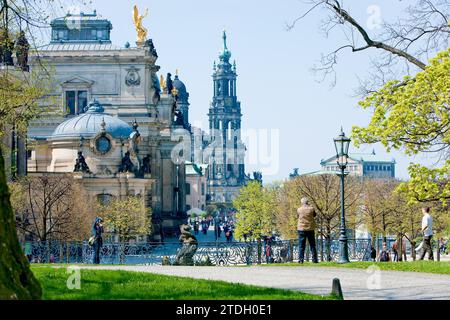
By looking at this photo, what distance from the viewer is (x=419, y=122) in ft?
88.5

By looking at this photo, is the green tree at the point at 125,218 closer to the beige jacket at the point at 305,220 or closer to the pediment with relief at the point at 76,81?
the pediment with relief at the point at 76,81

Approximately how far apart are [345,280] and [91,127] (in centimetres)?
6628

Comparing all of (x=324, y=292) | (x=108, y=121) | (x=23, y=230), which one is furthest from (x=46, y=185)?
(x=324, y=292)

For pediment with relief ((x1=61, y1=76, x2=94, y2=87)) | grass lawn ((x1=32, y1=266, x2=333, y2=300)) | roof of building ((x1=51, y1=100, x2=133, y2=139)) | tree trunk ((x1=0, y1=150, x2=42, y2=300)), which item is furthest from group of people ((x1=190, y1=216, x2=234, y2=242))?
tree trunk ((x1=0, y1=150, x2=42, y2=300))

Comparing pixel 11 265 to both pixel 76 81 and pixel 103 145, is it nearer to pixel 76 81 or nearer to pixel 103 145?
pixel 103 145

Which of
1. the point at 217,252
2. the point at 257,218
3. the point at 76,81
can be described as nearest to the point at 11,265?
the point at 217,252

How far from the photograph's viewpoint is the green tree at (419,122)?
26234mm

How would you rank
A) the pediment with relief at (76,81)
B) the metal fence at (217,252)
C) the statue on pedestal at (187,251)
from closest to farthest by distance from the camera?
1. the statue on pedestal at (187,251)
2. the metal fence at (217,252)
3. the pediment with relief at (76,81)

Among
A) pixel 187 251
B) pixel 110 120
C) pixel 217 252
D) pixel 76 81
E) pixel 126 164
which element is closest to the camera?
pixel 187 251

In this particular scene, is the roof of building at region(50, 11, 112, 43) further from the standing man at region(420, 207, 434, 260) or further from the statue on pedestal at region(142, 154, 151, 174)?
the standing man at region(420, 207, 434, 260)

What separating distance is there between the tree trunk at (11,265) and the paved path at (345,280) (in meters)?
7.03

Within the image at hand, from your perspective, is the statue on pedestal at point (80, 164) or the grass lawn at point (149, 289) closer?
the grass lawn at point (149, 289)

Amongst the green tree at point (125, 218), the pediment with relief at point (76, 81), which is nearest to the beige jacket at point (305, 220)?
the green tree at point (125, 218)
